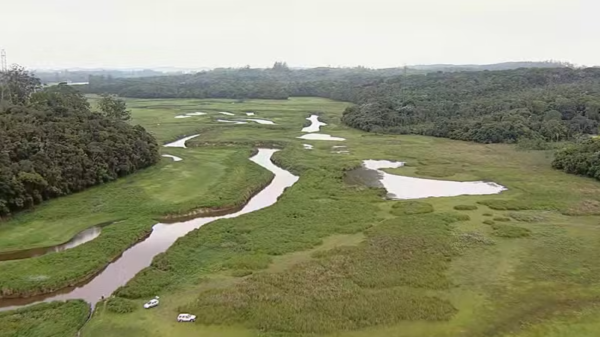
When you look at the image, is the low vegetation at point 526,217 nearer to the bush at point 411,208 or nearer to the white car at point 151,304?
the bush at point 411,208

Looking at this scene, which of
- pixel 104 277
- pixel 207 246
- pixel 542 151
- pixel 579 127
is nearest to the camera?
pixel 104 277

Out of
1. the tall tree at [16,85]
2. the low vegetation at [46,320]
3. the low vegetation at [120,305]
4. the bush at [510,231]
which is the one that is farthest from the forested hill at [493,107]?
the low vegetation at [46,320]

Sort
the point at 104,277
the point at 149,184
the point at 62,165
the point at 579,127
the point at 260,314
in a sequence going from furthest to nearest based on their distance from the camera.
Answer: the point at 579,127 → the point at 149,184 → the point at 62,165 → the point at 104,277 → the point at 260,314

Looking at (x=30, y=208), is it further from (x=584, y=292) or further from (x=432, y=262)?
(x=584, y=292)

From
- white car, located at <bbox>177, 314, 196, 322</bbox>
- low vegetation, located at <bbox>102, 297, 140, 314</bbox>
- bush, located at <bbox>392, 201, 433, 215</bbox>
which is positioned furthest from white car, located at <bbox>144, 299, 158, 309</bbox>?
bush, located at <bbox>392, 201, 433, 215</bbox>

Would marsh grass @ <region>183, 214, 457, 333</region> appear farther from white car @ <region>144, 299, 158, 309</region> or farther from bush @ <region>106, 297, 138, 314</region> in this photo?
bush @ <region>106, 297, 138, 314</region>

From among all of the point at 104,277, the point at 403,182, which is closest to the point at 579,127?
the point at 403,182

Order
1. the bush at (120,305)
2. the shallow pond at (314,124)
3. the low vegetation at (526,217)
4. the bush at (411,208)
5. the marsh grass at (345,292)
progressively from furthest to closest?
1. the shallow pond at (314,124)
2. the bush at (411,208)
3. the low vegetation at (526,217)
4. the bush at (120,305)
5. the marsh grass at (345,292)
